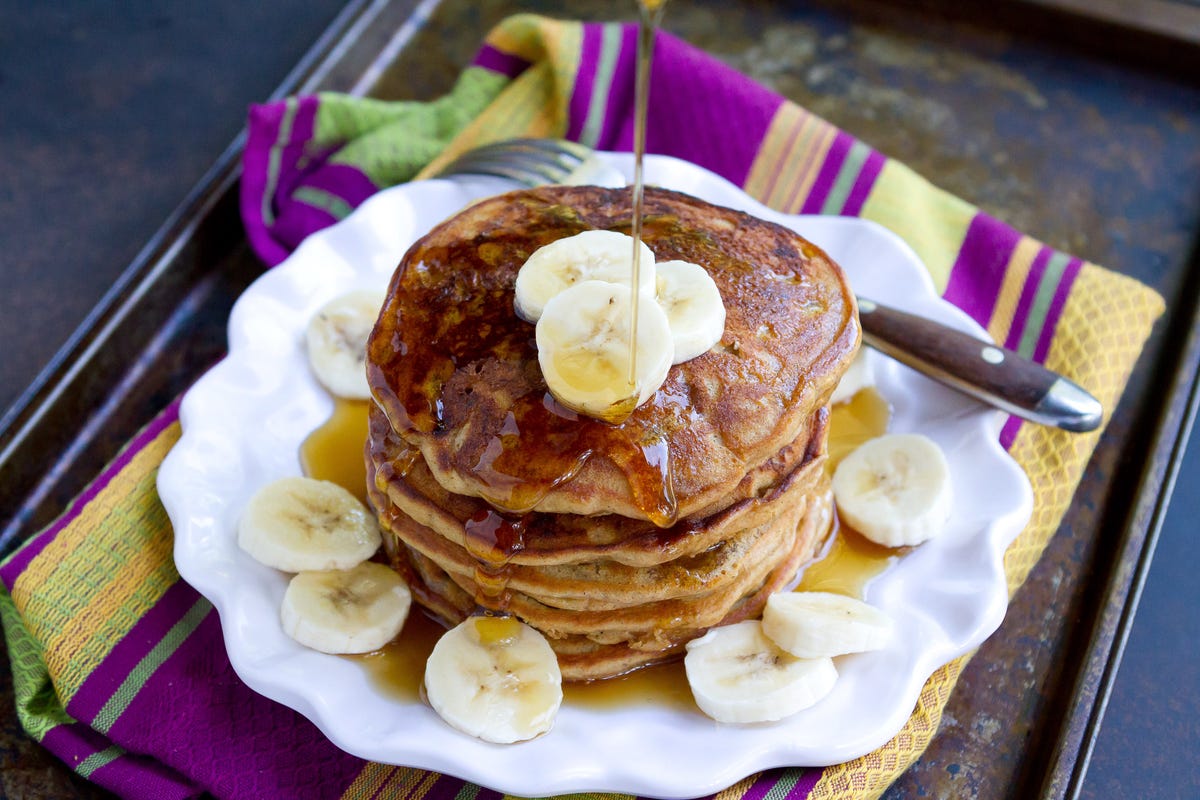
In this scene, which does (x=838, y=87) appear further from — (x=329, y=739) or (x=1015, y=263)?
(x=329, y=739)

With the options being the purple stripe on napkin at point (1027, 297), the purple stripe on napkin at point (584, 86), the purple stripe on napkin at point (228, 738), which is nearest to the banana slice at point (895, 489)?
the purple stripe on napkin at point (1027, 297)

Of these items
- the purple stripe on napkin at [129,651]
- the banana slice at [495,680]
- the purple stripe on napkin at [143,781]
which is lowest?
the purple stripe on napkin at [143,781]

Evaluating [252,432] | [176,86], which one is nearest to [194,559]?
[252,432]

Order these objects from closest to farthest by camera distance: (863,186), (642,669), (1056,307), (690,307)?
(690,307), (642,669), (1056,307), (863,186)

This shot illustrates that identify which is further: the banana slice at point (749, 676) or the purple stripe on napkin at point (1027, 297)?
the purple stripe on napkin at point (1027, 297)

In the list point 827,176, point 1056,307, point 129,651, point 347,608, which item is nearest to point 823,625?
point 347,608

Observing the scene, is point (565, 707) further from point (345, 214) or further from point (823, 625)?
point (345, 214)

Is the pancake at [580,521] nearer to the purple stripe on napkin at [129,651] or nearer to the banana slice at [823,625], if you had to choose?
the banana slice at [823,625]
